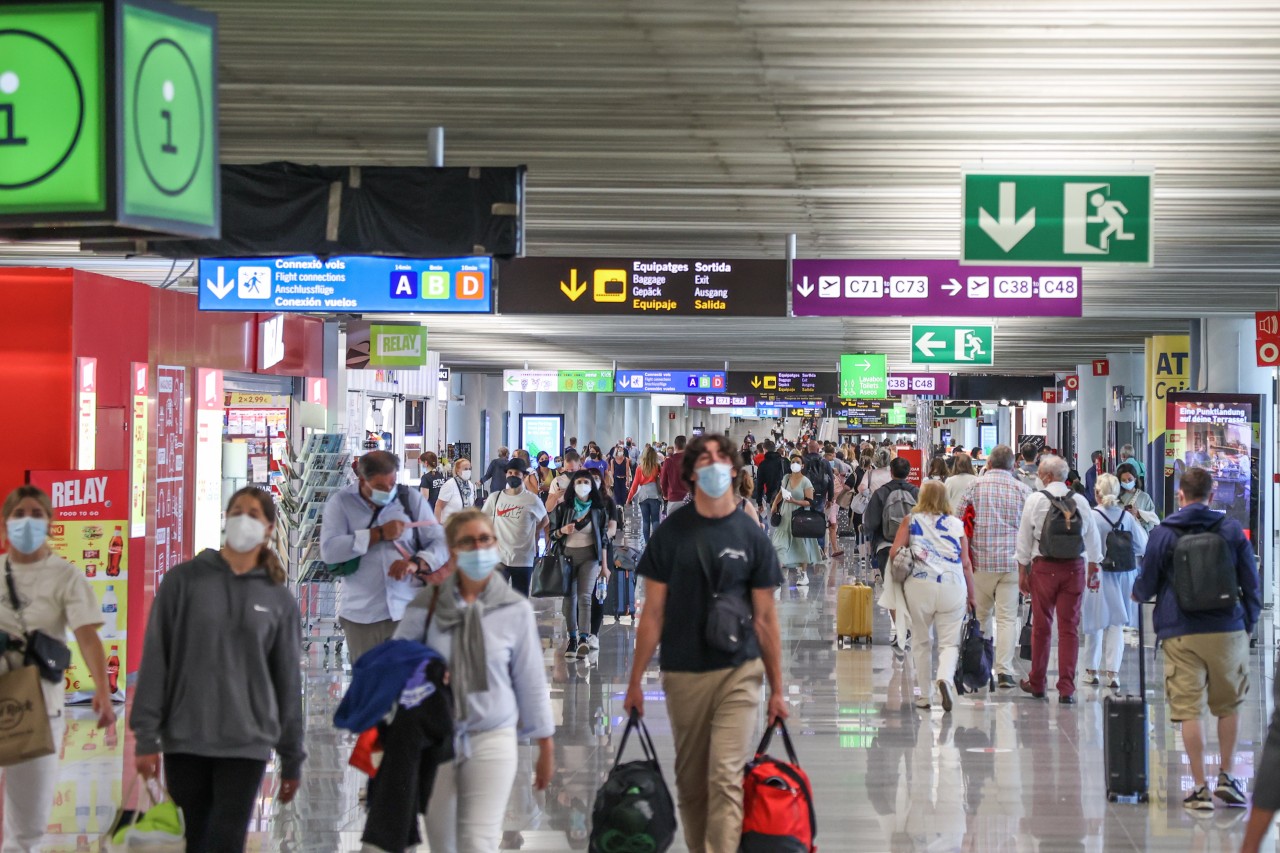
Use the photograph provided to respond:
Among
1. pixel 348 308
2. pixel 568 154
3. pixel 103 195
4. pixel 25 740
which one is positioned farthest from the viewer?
pixel 348 308

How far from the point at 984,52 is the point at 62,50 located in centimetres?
510

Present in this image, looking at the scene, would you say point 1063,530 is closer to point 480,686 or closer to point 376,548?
point 376,548

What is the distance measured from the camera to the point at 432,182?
10109 millimetres

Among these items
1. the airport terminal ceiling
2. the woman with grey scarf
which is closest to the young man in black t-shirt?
the woman with grey scarf

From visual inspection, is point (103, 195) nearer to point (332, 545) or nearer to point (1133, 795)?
point (332, 545)

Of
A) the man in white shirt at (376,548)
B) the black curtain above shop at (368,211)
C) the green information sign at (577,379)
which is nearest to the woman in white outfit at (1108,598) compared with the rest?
the black curtain above shop at (368,211)

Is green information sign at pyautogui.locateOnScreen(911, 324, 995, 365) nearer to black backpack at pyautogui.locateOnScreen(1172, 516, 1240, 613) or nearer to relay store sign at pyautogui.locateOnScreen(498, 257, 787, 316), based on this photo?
relay store sign at pyautogui.locateOnScreen(498, 257, 787, 316)

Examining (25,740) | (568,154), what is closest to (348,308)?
(568,154)

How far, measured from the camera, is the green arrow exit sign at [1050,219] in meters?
10.7

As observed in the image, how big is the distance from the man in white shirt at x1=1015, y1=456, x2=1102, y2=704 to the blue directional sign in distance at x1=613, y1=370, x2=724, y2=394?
24.0 metres

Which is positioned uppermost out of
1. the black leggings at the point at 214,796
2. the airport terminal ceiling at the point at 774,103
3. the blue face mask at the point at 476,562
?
the airport terminal ceiling at the point at 774,103

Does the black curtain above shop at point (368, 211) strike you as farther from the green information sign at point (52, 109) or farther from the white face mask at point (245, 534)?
the green information sign at point (52, 109)

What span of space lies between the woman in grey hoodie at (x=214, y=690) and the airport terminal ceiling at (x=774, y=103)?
3188 mm

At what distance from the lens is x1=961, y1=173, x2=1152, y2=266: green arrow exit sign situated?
10672mm
